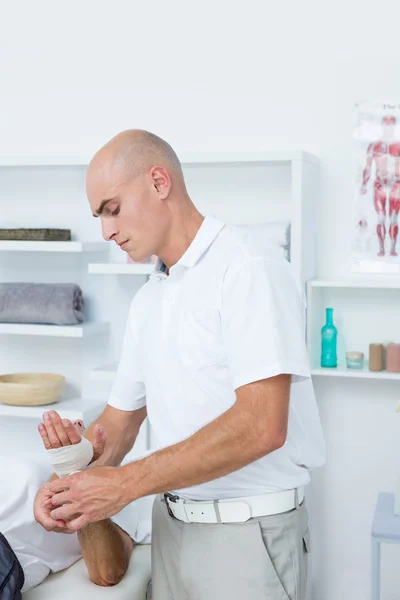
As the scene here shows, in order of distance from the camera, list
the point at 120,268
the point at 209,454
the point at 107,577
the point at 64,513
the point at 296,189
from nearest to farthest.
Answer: the point at 209,454, the point at 64,513, the point at 107,577, the point at 296,189, the point at 120,268

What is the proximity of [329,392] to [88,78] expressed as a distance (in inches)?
57.0

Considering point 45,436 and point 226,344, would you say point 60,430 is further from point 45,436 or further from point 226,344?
Result: point 226,344

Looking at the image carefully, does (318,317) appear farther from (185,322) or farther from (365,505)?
(185,322)

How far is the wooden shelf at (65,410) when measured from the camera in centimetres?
295

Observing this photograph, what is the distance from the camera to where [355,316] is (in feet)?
9.51

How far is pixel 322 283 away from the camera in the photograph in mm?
2721

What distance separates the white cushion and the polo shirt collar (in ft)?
2.88

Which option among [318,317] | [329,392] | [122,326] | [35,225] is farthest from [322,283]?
[35,225]

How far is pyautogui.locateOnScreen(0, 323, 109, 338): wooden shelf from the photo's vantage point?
2.94 m

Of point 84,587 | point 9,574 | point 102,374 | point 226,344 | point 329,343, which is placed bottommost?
point 84,587

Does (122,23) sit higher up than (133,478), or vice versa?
(122,23)

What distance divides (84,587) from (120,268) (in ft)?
3.82

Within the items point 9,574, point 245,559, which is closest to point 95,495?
point 245,559

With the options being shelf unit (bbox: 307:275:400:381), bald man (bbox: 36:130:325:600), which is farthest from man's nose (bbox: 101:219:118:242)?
shelf unit (bbox: 307:275:400:381)
